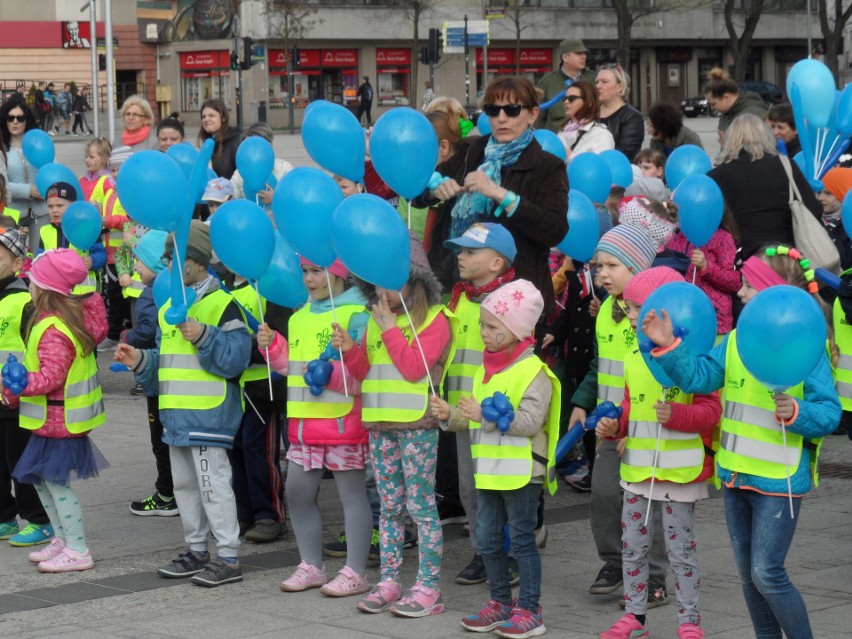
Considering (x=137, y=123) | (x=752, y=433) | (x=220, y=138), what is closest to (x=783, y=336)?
(x=752, y=433)

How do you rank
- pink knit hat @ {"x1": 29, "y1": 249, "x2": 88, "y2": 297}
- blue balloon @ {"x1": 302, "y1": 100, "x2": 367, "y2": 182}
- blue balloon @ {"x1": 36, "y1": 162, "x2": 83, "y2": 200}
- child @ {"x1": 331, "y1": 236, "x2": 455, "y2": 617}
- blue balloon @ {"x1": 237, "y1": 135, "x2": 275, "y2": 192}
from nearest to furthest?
child @ {"x1": 331, "y1": 236, "x2": 455, "y2": 617} → blue balloon @ {"x1": 302, "y1": 100, "x2": 367, "y2": 182} → pink knit hat @ {"x1": 29, "y1": 249, "x2": 88, "y2": 297} → blue balloon @ {"x1": 237, "y1": 135, "x2": 275, "y2": 192} → blue balloon @ {"x1": 36, "y1": 162, "x2": 83, "y2": 200}

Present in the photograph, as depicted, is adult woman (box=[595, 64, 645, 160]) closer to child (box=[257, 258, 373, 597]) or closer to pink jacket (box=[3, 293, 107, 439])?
child (box=[257, 258, 373, 597])

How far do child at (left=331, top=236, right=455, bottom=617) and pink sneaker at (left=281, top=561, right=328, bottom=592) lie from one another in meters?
0.41

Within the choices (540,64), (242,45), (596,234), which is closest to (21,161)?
(596,234)

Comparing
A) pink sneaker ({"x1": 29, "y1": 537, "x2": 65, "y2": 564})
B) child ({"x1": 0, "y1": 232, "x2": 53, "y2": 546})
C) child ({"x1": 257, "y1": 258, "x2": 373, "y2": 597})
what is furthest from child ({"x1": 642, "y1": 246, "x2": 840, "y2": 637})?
child ({"x1": 0, "y1": 232, "x2": 53, "y2": 546})

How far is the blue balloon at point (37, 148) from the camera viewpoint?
12469 millimetres

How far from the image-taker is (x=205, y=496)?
673 centimetres

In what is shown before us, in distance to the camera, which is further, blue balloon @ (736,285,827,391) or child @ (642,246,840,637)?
child @ (642,246,840,637)

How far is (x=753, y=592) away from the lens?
17.0ft

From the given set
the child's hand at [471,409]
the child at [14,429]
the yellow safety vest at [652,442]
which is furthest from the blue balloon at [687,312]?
the child at [14,429]

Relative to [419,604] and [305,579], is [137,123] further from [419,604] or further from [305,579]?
[419,604]

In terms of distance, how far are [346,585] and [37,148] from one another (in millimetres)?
7316

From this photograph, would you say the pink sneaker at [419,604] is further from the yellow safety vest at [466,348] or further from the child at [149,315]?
the child at [149,315]

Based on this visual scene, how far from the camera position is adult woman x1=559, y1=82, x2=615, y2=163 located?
31.8ft
